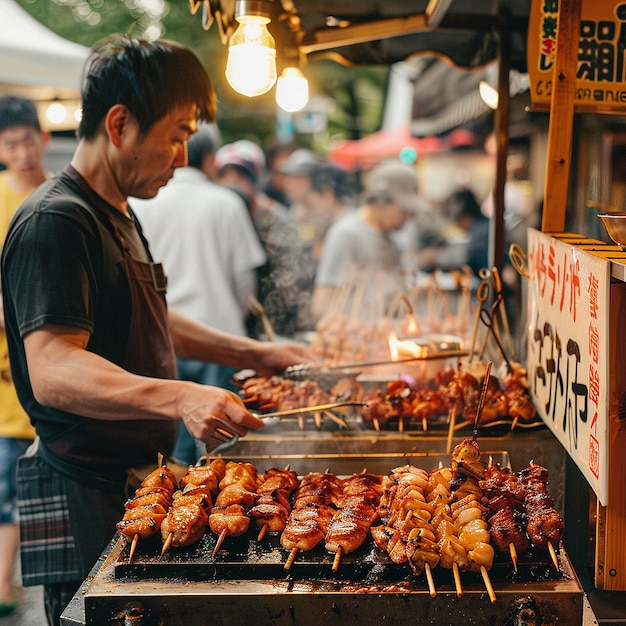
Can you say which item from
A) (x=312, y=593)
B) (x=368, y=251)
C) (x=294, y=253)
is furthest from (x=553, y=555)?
(x=294, y=253)

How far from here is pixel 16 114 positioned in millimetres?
6305

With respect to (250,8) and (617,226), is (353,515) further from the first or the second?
(250,8)

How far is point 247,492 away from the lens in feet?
9.96

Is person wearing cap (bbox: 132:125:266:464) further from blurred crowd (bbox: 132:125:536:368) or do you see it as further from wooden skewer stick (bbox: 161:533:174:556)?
wooden skewer stick (bbox: 161:533:174:556)

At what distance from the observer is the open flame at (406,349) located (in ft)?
15.7

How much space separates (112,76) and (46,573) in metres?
2.49

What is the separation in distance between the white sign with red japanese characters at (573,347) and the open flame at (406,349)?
934mm

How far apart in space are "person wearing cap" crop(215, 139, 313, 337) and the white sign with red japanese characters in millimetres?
4901

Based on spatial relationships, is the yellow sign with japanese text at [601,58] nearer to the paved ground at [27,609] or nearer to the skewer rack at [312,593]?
the skewer rack at [312,593]

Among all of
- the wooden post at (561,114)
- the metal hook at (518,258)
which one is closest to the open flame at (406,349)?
the metal hook at (518,258)

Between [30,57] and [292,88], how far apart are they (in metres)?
3.99

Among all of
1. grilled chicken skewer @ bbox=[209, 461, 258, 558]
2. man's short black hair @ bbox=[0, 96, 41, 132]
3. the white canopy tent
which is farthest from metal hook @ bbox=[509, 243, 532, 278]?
the white canopy tent

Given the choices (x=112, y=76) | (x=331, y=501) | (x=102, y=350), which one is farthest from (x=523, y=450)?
(x=112, y=76)

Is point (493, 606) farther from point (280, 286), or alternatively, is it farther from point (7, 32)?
point (7, 32)
